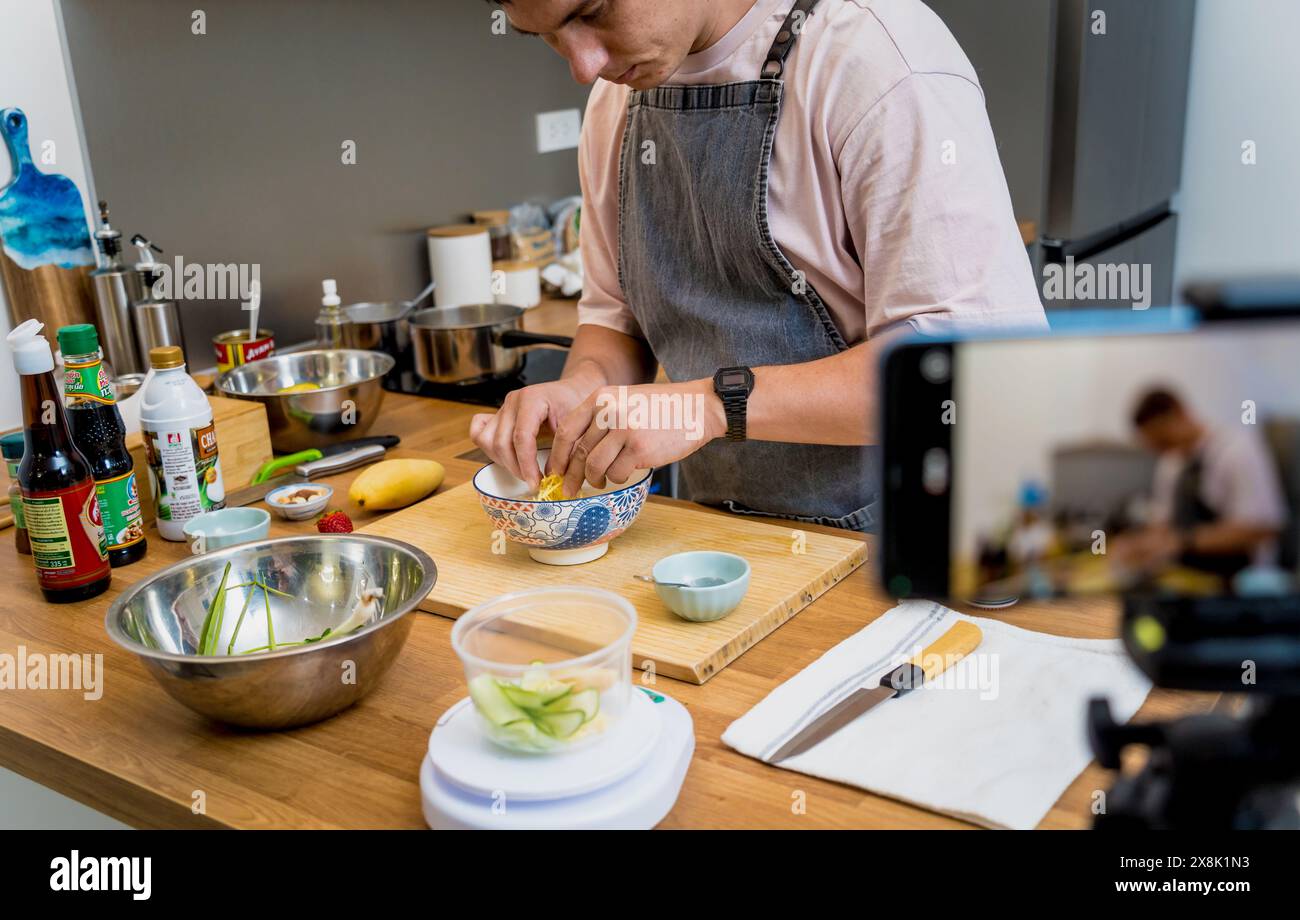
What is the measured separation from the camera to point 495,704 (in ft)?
2.60

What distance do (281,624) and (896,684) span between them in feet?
1.94

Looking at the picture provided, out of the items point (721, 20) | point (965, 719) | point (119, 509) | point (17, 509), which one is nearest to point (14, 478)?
point (17, 509)

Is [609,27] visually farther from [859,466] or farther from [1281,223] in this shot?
[1281,223]

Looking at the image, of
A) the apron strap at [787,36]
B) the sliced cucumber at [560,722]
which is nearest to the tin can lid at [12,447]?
the sliced cucumber at [560,722]

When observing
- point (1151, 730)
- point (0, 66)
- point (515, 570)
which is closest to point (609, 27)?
point (515, 570)

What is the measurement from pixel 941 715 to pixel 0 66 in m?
1.74

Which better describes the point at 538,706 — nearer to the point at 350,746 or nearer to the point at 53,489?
the point at 350,746

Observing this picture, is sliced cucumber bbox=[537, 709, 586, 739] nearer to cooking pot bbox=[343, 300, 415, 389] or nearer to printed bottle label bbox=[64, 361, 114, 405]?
printed bottle label bbox=[64, 361, 114, 405]

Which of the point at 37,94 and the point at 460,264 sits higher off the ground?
the point at 37,94

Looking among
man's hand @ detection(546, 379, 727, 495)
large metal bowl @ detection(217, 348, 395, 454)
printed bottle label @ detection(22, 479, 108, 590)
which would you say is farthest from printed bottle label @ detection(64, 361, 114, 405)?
man's hand @ detection(546, 379, 727, 495)

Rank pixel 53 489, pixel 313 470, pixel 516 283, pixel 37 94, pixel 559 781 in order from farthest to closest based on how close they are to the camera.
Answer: pixel 516 283, pixel 37 94, pixel 313 470, pixel 53 489, pixel 559 781

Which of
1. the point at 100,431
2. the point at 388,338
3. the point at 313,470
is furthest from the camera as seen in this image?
the point at 388,338

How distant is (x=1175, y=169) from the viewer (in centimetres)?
303

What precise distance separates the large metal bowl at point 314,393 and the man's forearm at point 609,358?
0.36 m
